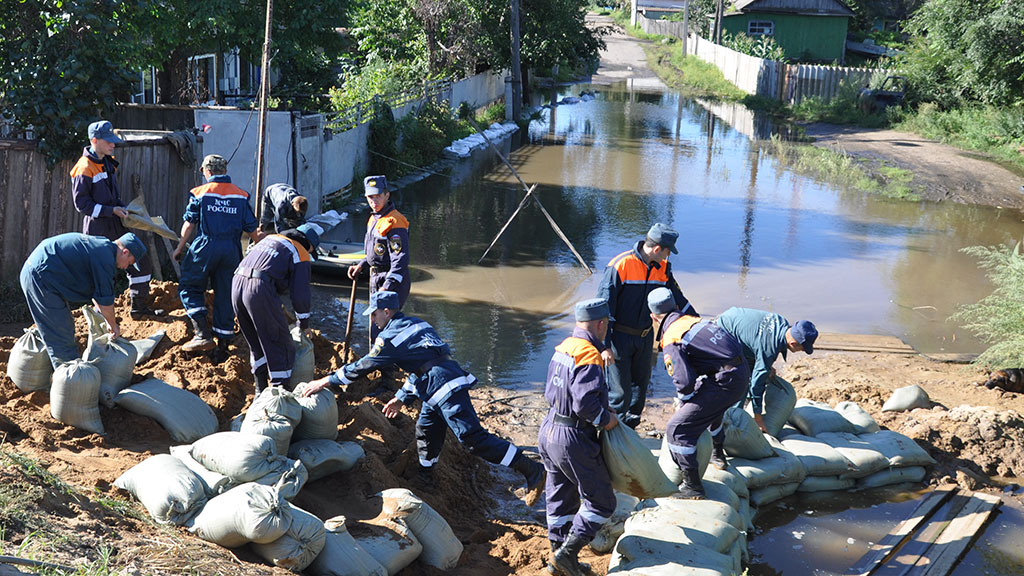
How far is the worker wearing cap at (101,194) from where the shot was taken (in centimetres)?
741

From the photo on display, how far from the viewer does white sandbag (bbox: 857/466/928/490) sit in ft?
22.6

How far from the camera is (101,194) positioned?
25.0ft

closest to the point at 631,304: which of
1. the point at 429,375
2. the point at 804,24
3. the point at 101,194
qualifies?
the point at 429,375

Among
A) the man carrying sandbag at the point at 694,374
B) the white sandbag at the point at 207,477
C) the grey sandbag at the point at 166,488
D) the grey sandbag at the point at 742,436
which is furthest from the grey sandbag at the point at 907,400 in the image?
the grey sandbag at the point at 166,488

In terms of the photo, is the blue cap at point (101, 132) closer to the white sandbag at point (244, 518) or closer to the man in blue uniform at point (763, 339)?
the white sandbag at point (244, 518)

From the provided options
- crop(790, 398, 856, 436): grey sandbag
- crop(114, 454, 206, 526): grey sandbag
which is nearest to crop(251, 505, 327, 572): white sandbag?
crop(114, 454, 206, 526): grey sandbag

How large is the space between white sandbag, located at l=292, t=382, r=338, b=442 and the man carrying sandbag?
2202 millimetres

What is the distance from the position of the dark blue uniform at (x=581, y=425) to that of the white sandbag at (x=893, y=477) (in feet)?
9.37

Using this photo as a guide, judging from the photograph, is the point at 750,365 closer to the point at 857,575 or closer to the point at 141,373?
the point at 857,575

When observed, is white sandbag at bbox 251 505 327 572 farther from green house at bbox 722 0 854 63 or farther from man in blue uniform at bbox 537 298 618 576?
green house at bbox 722 0 854 63

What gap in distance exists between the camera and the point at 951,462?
23.8 ft

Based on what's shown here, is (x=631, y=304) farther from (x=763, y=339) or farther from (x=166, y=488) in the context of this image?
(x=166, y=488)

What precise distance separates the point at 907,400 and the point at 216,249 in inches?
243

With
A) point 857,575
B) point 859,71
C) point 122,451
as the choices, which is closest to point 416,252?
point 122,451
